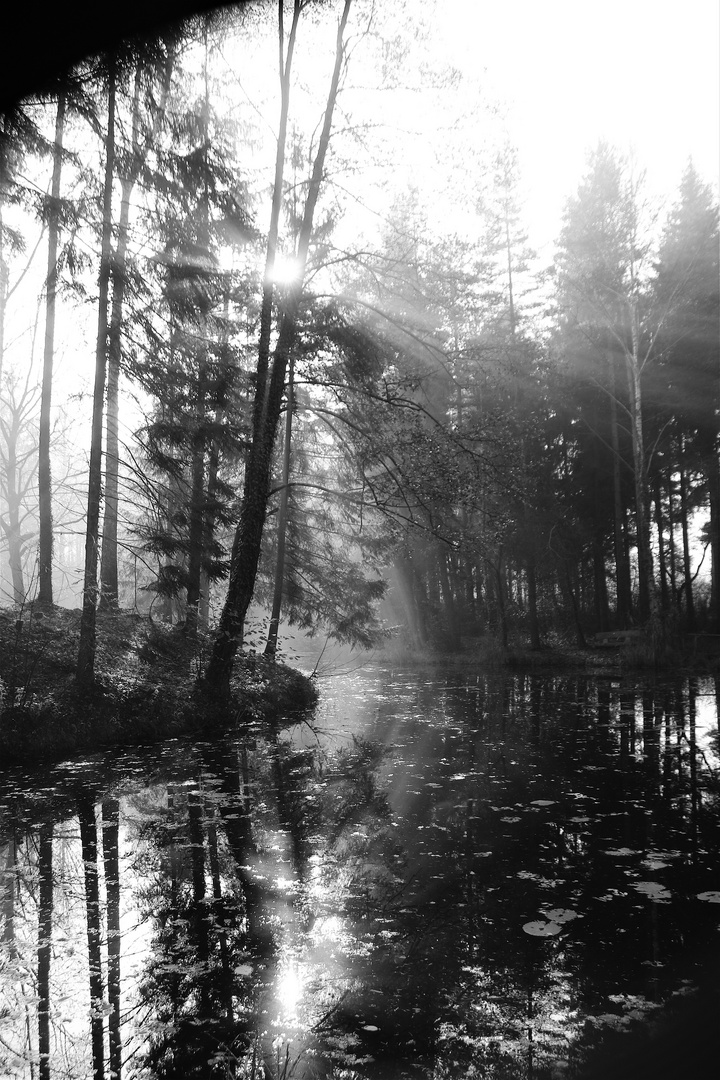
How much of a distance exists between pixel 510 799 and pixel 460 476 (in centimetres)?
582

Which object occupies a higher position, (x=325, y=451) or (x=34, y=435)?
(x=34, y=435)

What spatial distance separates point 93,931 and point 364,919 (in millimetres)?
1477

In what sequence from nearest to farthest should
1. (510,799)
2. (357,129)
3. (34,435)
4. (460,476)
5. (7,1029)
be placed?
(7,1029) → (510,799) → (460,476) → (357,129) → (34,435)

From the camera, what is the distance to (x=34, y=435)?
26906 millimetres

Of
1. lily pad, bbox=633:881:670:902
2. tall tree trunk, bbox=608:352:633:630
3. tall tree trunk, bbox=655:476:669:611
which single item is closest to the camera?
lily pad, bbox=633:881:670:902

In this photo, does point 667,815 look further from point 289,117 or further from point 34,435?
point 34,435

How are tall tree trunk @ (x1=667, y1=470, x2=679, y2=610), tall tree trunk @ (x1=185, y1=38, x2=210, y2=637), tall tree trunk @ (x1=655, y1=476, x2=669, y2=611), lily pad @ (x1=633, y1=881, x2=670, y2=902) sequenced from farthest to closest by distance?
→ tall tree trunk @ (x1=667, y1=470, x2=679, y2=610) < tall tree trunk @ (x1=655, y1=476, x2=669, y2=611) < tall tree trunk @ (x1=185, y1=38, x2=210, y2=637) < lily pad @ (x1=633, y1=881, x2=670, y2=902)

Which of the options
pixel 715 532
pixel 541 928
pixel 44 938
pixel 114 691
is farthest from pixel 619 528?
pixel 44 938

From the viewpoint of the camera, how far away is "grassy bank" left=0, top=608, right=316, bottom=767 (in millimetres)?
8695

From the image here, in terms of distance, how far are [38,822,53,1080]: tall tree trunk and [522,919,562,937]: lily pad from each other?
7.69ft

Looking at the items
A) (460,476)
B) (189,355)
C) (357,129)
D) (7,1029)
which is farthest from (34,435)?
(7,1029)

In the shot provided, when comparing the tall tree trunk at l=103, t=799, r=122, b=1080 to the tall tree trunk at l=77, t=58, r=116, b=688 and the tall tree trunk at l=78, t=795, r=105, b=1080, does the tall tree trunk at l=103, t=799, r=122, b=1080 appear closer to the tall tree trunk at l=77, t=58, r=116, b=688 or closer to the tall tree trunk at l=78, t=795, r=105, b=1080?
the tall tree trunk at l=78, t=795, r=105, b=1080

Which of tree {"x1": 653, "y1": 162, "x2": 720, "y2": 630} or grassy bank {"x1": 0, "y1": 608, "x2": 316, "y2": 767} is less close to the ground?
tree {"x1": 653, "y1": 162, "x2": 720, "y2": 630}

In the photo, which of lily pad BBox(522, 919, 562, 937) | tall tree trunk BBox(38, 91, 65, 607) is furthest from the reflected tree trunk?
tall tree trunk BBox(38, 91, 65, 607)
